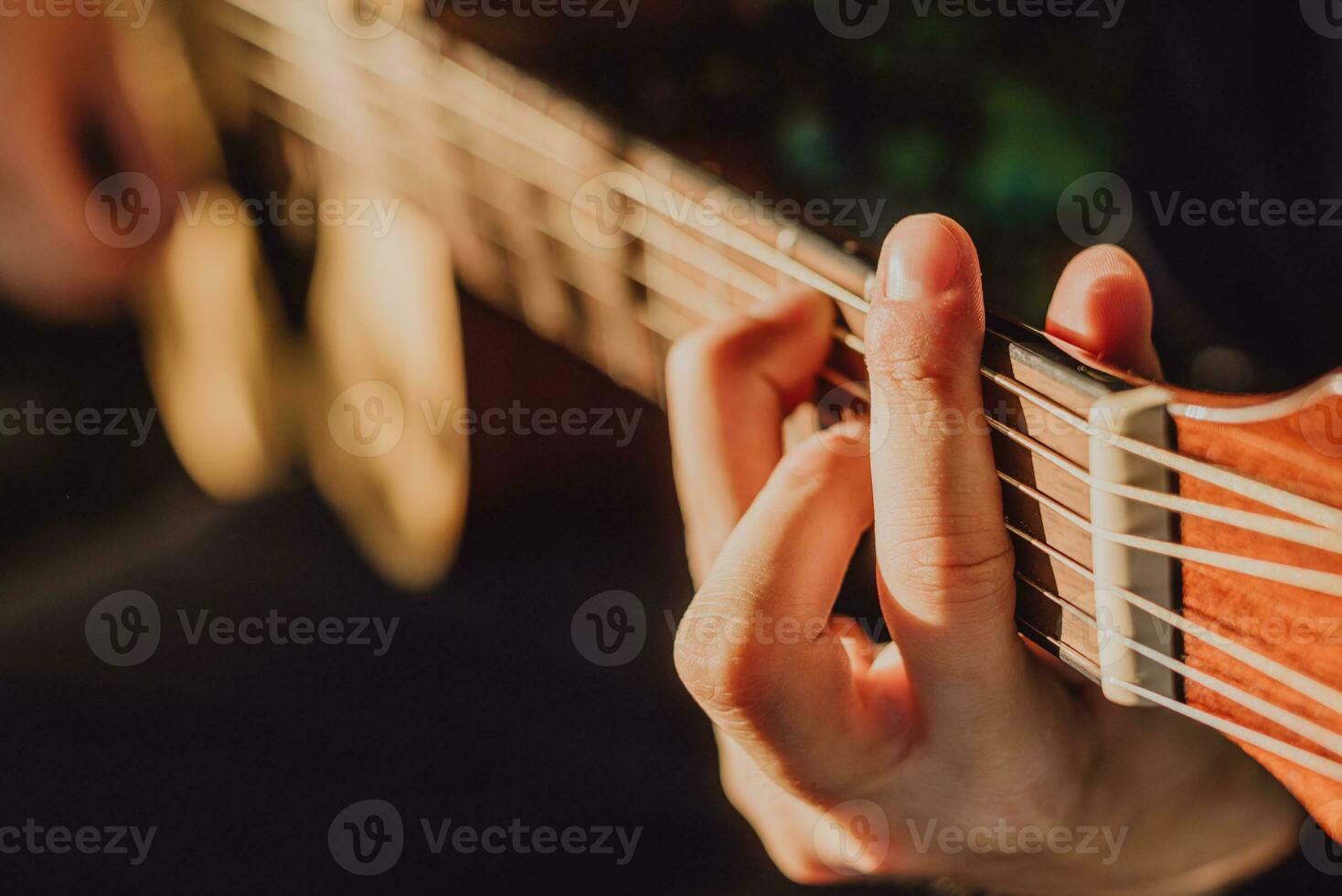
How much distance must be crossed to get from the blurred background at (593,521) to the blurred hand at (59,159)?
24 millimetres

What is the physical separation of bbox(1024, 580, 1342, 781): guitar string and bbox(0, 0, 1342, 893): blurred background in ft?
1.38

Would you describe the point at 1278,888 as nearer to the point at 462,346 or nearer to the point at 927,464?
the point at 927,464

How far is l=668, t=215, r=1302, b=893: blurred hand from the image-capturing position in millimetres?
434

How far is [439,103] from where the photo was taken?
2.66 feet

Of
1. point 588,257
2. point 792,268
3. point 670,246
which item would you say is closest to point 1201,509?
point 792,268

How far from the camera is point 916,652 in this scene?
1.61 feet

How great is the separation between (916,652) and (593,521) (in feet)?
1.80

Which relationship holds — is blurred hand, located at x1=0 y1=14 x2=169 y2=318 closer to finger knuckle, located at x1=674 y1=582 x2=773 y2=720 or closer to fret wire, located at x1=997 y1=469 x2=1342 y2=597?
finger knuckle, located at x1=674 y1=582 x2=773 y2=720

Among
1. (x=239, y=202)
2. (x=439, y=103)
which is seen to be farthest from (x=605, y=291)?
(x=239, y=202)

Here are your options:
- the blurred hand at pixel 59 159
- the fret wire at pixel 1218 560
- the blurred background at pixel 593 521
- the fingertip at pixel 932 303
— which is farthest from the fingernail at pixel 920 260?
the blurred hand at pixel 59 159

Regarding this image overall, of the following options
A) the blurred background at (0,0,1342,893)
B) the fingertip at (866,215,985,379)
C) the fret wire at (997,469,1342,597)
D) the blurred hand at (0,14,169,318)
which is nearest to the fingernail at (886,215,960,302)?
the fingertip at (866,215,985,379)

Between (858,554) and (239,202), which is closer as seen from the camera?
(858,554)

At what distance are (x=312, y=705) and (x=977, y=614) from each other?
771 mm

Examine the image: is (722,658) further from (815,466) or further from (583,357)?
(583,357)
